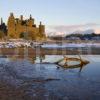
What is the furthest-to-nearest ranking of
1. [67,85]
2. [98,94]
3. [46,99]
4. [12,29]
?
1. [12,29]
2. [67,85]
3. [98,94]
4. [46,99]

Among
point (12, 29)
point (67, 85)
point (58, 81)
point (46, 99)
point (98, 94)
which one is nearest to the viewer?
point (46, 99)

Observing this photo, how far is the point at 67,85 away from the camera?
758 inches

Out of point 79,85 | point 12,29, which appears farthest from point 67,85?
point 12,29

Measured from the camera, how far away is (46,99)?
49.6ft

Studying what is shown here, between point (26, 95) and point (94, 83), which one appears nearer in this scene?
point (26, 95)

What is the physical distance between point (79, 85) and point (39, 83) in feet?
8.85

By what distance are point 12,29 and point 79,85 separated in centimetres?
14913

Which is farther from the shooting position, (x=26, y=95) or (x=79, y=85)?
(x=79, y=85)

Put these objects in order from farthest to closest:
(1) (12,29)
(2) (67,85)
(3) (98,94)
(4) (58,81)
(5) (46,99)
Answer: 1. (1) (12,29)
2. (4) (58,81)
3. (2) (67,85)
4. (3) (98,94)
5. (5) (46,99)

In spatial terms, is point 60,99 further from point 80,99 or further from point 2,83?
point 2,83

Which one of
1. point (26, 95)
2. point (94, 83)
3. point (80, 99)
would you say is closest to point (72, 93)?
point (80, 99)

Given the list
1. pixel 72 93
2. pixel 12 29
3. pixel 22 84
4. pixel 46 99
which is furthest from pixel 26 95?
pixel 12 29

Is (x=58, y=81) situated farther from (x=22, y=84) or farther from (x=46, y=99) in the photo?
(x=46, y=99)

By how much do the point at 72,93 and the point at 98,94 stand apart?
1.41 m
